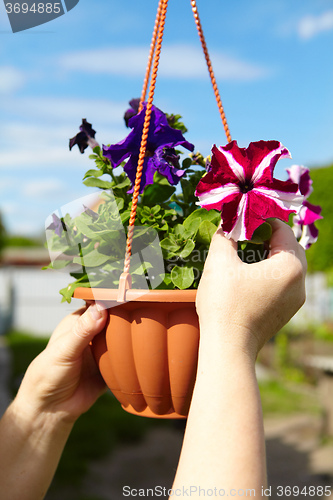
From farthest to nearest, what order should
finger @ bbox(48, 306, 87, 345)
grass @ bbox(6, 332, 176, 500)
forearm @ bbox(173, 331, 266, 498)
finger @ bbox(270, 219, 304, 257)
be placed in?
grass @ bbox(6, 332, 176, 500)
finger @ bbox(48, 306, 87, 345)
finger @ bbox(270, 219, 304, 257)
forearm @ bbox(173, 331, 266, 498)

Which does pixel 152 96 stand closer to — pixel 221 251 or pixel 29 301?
pixel 221 251

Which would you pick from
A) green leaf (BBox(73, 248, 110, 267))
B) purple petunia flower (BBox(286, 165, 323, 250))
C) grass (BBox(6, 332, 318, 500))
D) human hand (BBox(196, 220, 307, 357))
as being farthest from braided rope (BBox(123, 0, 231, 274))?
grass (BBox(6, 332, 318, 500))

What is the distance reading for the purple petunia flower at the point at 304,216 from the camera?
1369mm

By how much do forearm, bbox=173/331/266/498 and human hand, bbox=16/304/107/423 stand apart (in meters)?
0.39

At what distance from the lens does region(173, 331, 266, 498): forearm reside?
2.49 feet

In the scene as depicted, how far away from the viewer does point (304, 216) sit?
4.51 feet

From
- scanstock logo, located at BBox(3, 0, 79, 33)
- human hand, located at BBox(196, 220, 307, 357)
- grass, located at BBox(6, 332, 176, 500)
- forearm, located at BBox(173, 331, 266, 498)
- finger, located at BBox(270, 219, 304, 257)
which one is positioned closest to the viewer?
forearm, located at BBox(173, 331, 266, 498)

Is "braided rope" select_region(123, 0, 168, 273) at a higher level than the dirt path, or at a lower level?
higher

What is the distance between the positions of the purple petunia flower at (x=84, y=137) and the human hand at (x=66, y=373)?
473 millimetres

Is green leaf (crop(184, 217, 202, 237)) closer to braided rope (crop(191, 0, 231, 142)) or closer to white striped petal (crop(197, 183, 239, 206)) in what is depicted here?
white striped petal (crop(197, 183, 239, 206))

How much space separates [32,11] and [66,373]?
Answer: 1.14m

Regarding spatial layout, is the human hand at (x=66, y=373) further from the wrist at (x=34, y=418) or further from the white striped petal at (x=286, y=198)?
the white striped petal at (x=286, y=198)

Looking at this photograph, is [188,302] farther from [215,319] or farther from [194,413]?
[194,413]

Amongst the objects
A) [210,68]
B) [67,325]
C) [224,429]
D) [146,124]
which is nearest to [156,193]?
[146,124]
